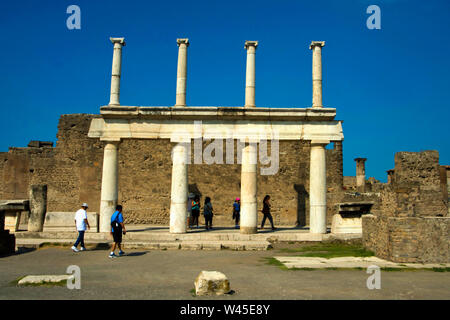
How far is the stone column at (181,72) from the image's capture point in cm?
1416

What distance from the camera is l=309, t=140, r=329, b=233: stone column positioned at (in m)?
13.8

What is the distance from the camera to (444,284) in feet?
23.1

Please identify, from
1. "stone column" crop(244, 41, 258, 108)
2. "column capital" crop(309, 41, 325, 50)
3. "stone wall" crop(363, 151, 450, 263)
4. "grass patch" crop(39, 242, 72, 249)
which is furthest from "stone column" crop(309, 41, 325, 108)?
"grass patch" crop(39, 242, 72, 249)

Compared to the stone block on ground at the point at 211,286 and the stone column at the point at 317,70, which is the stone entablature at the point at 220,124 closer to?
the stone column at the point at 317,70

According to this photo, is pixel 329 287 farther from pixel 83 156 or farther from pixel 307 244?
pixel 83 156

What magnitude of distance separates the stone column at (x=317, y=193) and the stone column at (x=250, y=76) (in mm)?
2604

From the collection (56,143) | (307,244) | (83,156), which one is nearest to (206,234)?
(307,244)

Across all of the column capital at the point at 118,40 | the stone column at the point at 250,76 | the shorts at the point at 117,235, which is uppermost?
the column capital at the point at 118,40

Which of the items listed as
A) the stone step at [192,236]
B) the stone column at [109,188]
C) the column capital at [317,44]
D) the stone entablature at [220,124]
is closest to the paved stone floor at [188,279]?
the stone step at [192,236]

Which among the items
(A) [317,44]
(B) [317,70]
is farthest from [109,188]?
(A) [317,44]

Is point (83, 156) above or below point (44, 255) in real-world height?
above

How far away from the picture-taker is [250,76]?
14.2 meters
